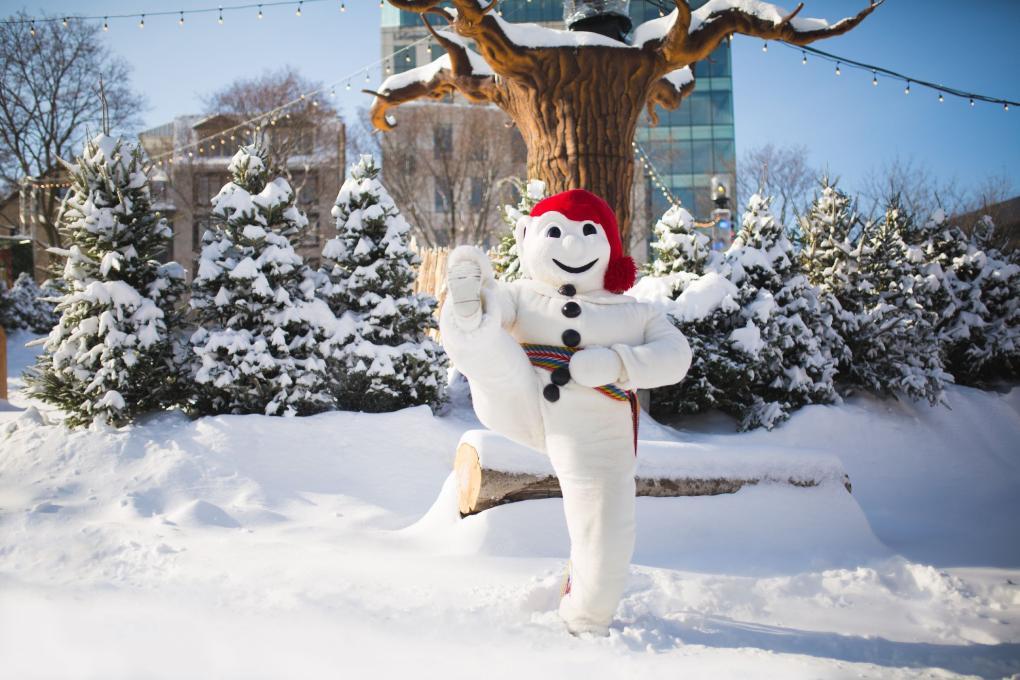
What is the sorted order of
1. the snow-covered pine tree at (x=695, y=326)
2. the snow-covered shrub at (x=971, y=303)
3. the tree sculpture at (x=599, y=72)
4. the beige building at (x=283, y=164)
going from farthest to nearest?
1. the beige building at (x=283, y=164)
2. the snow-covered shrub at (x=971, y=303)
3. the snow-covered pine tree at (x=695, y=326)
4. the tree sculpture at (x=599, y=72)

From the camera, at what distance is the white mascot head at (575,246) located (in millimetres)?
3203

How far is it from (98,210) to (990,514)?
8207mm

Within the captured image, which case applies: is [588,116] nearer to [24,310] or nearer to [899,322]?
[899,322]

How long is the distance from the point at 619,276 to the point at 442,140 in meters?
20.7

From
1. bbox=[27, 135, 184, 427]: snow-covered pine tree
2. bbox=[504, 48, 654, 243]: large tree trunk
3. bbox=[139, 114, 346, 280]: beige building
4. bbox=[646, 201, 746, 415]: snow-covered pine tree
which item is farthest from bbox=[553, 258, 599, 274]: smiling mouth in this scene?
bbox=[139, 114, 346, 280]: beige building

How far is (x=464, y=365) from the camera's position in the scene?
2965mm

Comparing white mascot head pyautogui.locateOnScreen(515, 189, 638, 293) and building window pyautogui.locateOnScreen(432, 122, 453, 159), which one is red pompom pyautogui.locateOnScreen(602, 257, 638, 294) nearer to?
white mascot head pyautogui.locateOnScreen(515, 189, 638, 293)

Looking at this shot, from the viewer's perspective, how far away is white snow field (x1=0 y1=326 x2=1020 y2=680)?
9.21ft

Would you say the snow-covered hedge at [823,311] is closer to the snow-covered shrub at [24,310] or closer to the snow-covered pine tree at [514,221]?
the snow-covered pine tree at [514,221]

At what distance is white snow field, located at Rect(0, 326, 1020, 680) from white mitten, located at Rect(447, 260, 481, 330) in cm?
127

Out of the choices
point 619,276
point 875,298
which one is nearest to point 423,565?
point 619,276

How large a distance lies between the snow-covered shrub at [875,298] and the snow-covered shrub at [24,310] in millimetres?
15083

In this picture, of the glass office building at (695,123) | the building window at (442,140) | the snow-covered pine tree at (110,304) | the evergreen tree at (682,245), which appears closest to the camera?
the snow-covered pine tree at (110,304)

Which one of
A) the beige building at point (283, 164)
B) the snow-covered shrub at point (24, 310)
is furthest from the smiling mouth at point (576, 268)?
the beige building at point (283, 164)
